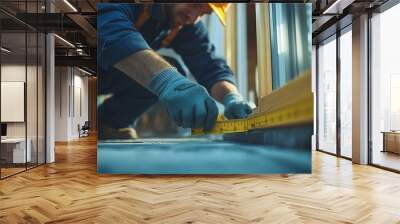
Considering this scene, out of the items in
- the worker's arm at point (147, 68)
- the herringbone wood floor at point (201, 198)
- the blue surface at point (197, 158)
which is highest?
the worker's arm at point (147, 68)

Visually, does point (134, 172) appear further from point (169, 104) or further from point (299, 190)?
point (299, 190)

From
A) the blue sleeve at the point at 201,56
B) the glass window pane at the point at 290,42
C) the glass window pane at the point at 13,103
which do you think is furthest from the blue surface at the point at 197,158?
the glass window pane at the point at 13,103

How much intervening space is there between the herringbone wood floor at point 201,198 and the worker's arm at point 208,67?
1.27 m

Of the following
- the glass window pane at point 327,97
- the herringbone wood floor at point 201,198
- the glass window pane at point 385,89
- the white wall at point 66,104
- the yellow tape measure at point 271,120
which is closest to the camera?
the herringbone wood floor at point 201,198

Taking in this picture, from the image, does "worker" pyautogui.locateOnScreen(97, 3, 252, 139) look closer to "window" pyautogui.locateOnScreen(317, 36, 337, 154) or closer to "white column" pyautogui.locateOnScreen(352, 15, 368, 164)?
"white column" pyautogui.locateOnScreen(352, 15, 368, 164)

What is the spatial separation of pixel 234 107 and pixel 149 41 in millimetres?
1846

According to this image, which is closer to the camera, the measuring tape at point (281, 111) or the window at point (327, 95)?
the measuring tape at point (281, 111)

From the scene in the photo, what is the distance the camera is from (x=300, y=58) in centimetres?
640

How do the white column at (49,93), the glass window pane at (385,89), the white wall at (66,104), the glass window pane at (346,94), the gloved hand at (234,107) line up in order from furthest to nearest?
the white wall at (66,104)
the glass window pane at (346,94)
the white column at (49,93)
the glass window pane at (385,89)
the gloved hand at (234,107)

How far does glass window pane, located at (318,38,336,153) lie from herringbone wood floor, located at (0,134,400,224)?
133 inches

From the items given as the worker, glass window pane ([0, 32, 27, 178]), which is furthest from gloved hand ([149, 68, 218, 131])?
glass window pane ([0, 32, 27, 178])

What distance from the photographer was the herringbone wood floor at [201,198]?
3988mm

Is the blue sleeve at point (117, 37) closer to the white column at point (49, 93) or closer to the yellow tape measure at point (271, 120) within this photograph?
the yellow tape measure at point (271, 120)

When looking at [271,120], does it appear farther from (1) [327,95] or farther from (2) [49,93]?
(1) [327,95]
